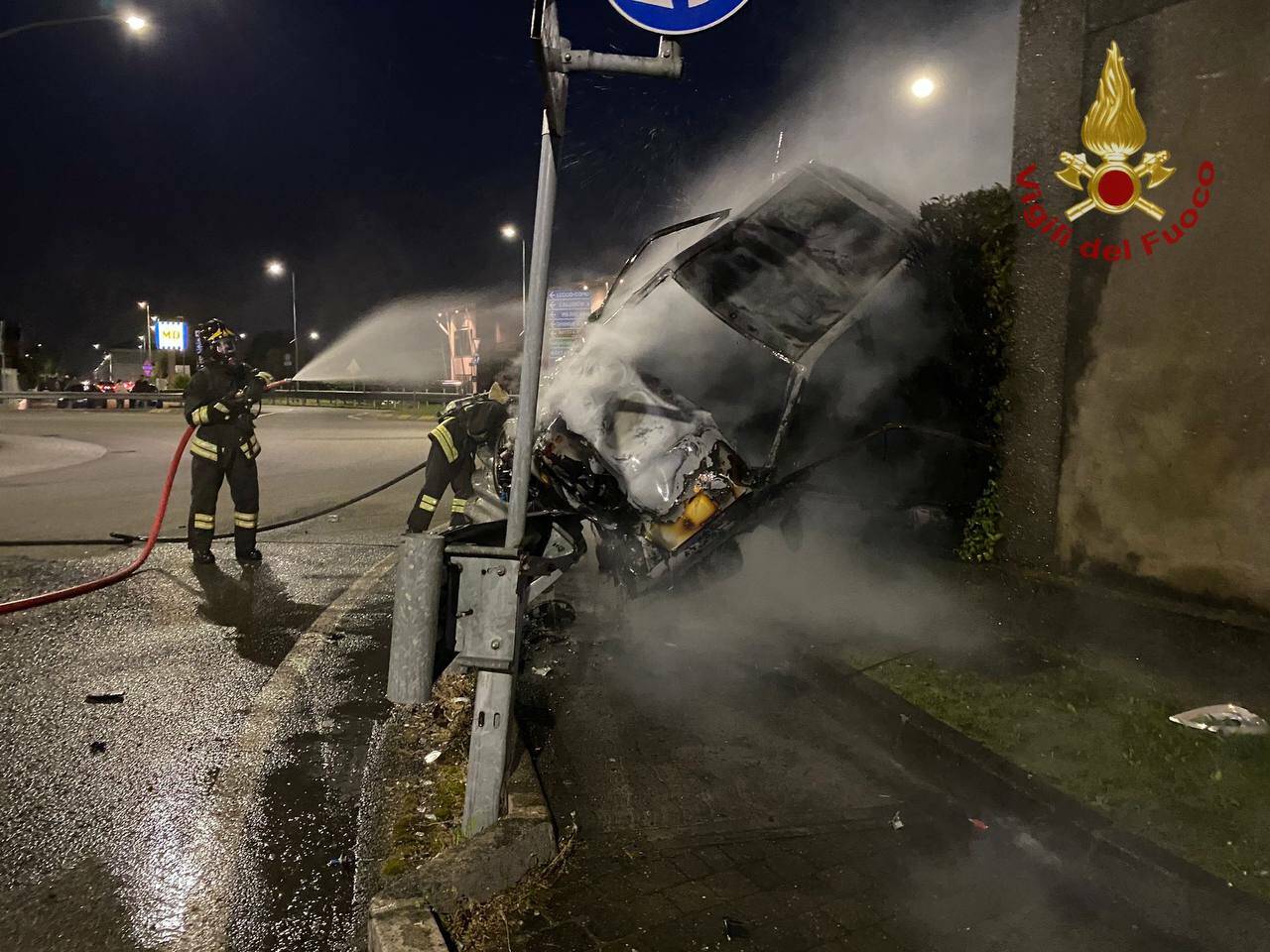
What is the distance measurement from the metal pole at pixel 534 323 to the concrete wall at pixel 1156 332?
3469mm

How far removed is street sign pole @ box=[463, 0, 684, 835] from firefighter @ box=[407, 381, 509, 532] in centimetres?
492

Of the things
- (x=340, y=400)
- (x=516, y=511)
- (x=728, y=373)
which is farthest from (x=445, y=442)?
(x=340, y=400)

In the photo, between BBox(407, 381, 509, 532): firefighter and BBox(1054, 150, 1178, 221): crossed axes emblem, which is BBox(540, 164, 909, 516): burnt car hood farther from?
BBox(407, 381, 509, 532): firefighter

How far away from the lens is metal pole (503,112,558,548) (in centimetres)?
276

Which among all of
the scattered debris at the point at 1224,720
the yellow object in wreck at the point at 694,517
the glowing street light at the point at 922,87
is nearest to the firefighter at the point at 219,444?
the yellow object in wreck at the point at 694,517

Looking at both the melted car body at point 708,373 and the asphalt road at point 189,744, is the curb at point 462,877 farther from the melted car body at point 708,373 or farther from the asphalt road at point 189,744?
the melted car body at point 708,373

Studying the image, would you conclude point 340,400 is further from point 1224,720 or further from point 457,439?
point 1224,720

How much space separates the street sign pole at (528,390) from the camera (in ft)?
9.02

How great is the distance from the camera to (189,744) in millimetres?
3922

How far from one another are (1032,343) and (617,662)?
3161 mm

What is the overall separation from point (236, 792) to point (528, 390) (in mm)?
2059

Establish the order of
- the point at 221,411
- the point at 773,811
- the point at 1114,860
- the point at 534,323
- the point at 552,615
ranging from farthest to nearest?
the point at 221,411 < the point at 552,615 < the point at 773,811 < the point at 1114,860 < the point at 534,323

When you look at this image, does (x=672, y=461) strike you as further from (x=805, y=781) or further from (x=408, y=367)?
(x=408, y=367)

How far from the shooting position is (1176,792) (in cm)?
326
